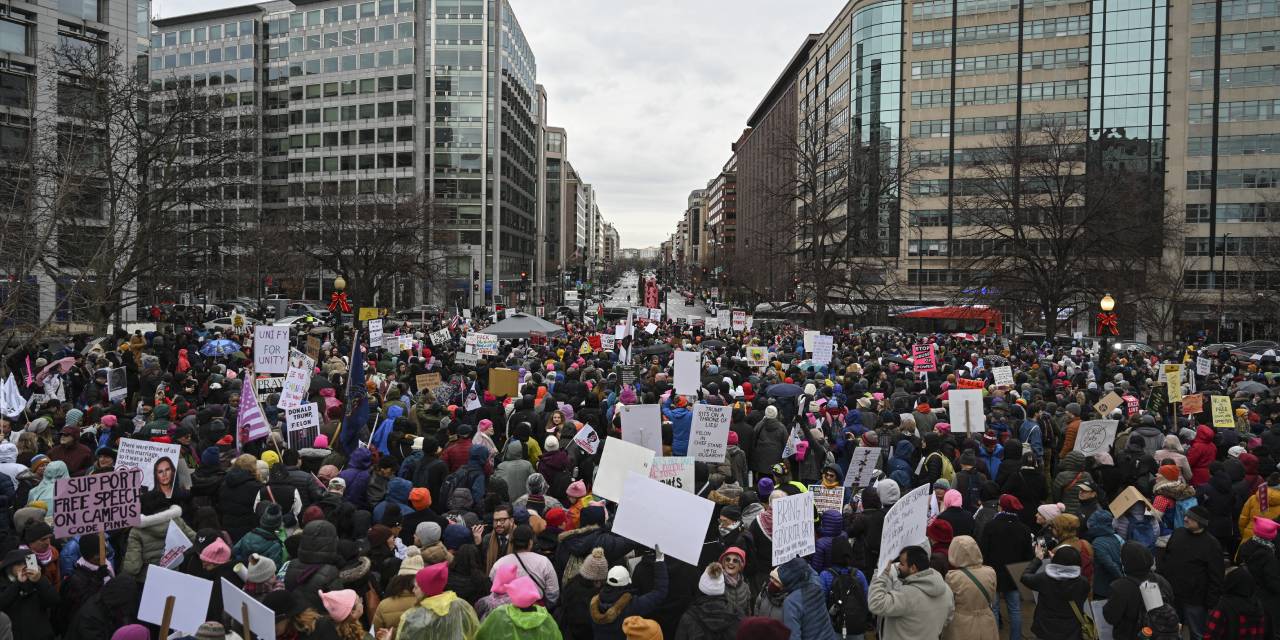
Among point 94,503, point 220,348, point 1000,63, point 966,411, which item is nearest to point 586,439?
point 94,503

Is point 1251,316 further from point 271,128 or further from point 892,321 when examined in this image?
point 271,128

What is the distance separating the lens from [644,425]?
10.5m

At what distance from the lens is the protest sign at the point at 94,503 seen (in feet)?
21.6

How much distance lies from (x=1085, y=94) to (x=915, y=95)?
14500 millimetres

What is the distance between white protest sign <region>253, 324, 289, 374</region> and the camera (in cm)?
1538

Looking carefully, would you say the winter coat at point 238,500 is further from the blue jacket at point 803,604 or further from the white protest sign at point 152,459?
the blue jacket at point 803,604

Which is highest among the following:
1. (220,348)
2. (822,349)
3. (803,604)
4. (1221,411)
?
(822,349)

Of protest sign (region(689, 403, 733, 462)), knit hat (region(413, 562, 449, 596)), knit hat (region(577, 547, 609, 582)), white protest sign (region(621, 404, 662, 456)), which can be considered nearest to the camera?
knit hat (region(413, 562, 449, 596))

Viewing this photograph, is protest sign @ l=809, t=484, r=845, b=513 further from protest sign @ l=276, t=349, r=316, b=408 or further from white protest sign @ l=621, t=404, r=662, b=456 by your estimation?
protest sign @ l=276, t=349, r=316, b=408

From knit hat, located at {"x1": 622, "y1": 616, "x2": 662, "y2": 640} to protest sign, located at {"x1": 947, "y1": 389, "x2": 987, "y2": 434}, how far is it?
828 cm

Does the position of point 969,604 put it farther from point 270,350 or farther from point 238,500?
point 270,350

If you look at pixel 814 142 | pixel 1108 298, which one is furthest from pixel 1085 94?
pixel 1108 298

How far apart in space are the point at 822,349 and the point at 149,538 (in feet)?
52.9

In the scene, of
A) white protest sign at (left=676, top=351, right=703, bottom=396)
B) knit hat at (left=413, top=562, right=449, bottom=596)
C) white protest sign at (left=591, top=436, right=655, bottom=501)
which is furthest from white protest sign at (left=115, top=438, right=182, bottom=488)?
white protest sign at (left=676, top=351, right=703, bottom=396)
